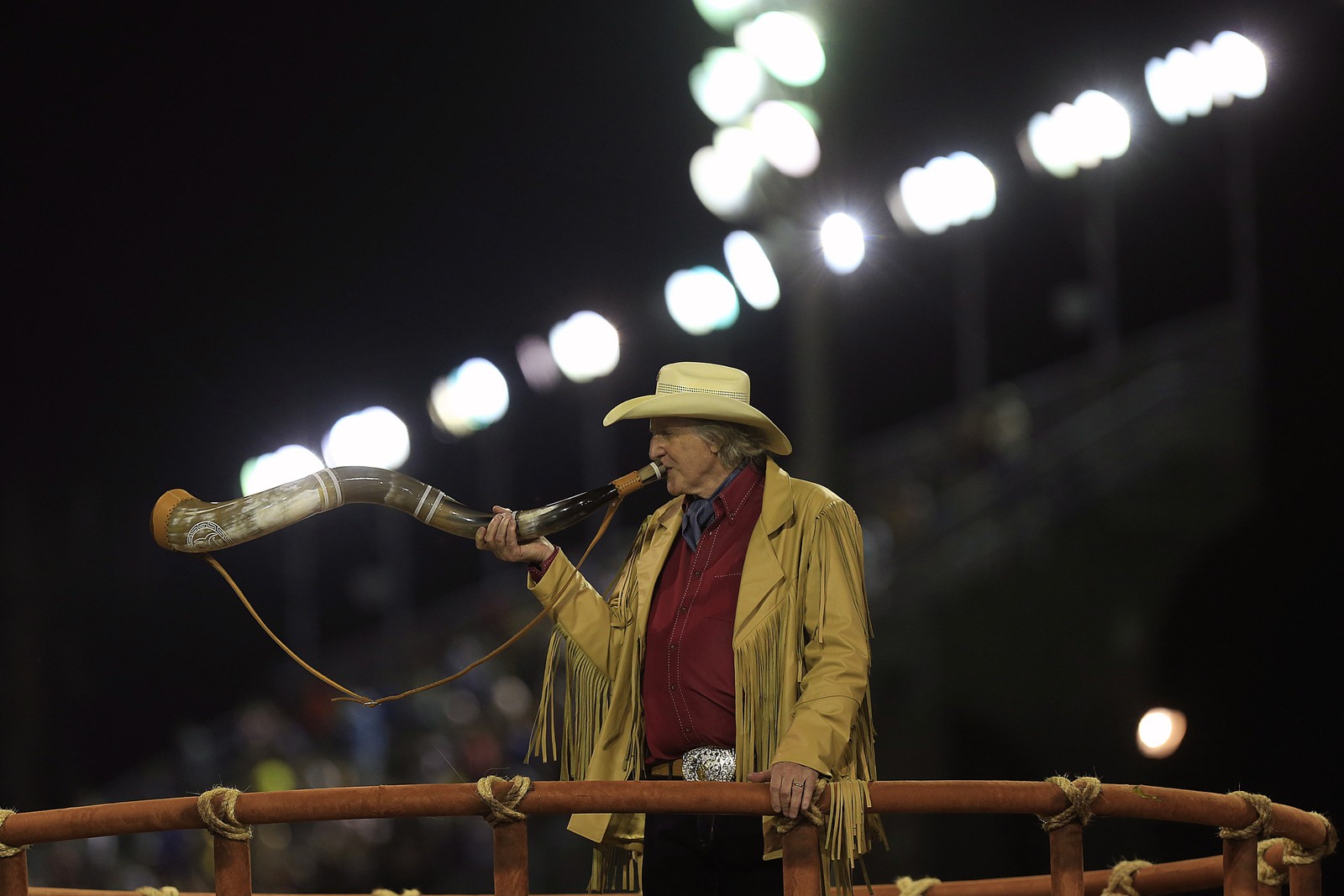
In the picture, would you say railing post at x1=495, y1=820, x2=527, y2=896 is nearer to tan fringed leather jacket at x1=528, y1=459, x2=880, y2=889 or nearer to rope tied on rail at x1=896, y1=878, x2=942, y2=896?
tan fringed leather jacket at x1=528, y1=459, x2=880, y2=889

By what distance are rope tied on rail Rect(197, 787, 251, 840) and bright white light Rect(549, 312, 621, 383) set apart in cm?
654

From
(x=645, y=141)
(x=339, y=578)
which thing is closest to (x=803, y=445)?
(x=645, y=141)

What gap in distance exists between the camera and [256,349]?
7.48 m

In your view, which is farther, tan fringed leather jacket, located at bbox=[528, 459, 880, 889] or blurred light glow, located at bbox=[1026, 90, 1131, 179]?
blurred light glow, located at bbox=[1026, 90, 1131, 179]

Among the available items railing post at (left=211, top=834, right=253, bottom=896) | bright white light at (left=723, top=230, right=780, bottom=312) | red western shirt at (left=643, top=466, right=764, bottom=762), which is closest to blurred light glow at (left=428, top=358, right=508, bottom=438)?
bright white light at (left=723, top=230, right=780, bottom=312)

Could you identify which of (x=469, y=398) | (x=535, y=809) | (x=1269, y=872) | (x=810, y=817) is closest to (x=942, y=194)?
(x=469, y=398)

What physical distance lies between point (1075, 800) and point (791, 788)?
1.50 feet

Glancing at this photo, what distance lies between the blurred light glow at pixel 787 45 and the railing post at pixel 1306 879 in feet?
14.5

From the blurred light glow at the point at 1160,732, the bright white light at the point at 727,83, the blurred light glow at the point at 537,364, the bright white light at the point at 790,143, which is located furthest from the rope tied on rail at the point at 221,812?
the blurred light glow at the point at 537,364

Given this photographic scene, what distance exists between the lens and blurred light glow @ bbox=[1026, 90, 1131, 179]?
8031mm

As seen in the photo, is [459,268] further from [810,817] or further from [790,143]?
[810,817]

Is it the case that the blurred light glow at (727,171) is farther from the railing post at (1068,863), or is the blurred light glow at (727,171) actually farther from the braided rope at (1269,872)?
the railing post at (1068,863)

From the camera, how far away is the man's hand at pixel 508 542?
7.70ft

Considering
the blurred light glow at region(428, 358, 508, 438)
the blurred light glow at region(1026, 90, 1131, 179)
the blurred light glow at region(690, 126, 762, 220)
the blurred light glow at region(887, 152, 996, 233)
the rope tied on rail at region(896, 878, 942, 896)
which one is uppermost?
the blurred light glow at region(1026, 90, 1131, 179)
